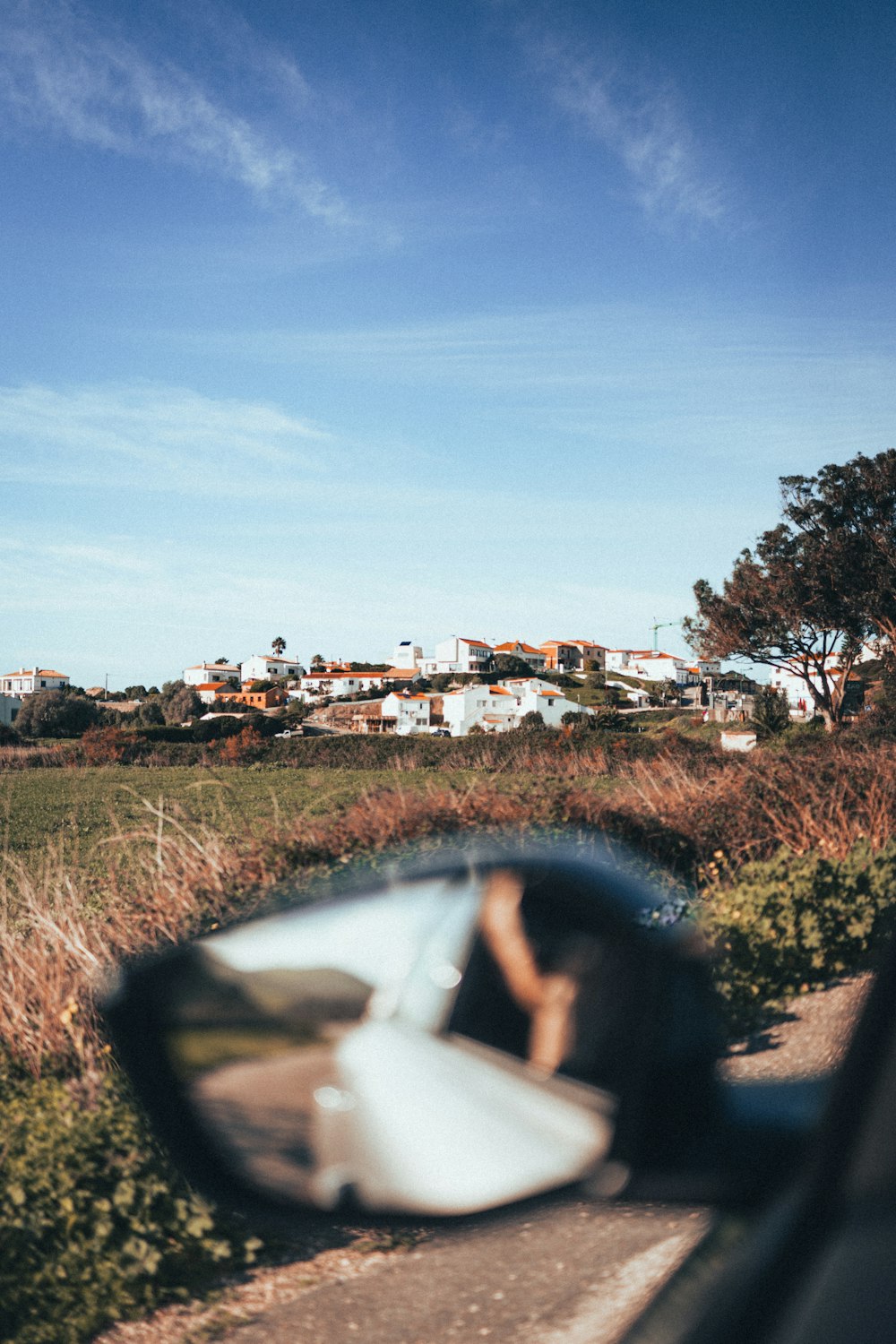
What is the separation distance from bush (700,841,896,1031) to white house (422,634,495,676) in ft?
401

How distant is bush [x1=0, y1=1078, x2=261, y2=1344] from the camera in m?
2.50

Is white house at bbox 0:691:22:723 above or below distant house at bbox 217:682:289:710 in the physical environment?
below

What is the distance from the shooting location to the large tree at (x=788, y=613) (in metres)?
36.2

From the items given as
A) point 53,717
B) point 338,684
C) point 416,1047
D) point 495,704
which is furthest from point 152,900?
point 338,684

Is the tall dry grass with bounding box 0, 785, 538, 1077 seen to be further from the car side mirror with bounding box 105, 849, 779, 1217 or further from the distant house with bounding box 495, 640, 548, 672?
the distant house with bounding box 495, 640, 548, 672

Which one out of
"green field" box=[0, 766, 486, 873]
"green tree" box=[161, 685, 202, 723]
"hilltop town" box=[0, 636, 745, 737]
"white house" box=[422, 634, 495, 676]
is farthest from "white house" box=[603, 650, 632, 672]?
"green field" box=[0, 766, 486, 873]

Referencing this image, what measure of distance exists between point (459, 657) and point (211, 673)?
36628mm

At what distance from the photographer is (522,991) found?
2.11m

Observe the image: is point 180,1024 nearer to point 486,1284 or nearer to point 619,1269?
point 486,1284

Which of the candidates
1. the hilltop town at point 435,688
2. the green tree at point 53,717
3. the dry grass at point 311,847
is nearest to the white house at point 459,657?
the hilltop town at point 435,688

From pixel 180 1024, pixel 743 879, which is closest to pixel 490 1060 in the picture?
pixel 180 1024

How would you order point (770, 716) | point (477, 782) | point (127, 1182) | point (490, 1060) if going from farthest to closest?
1. point (770, 716)
2. point (477, 782)
3. point (127, 1182)
4. point (490, 1060)

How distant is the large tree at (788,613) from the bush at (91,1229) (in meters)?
35.1

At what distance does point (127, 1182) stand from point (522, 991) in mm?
1658
